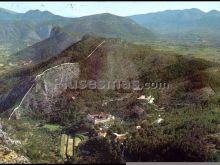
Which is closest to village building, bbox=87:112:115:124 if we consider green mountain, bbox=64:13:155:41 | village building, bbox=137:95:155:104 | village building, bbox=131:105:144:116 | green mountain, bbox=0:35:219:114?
village building, bbox=131:105:144:116

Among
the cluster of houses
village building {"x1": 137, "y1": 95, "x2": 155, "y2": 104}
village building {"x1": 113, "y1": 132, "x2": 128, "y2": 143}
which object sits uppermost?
village building {"x1": 137, "y1": 95, "x2": 155, "y2": 104}

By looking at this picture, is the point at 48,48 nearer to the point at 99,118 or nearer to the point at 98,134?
the point at 99,118

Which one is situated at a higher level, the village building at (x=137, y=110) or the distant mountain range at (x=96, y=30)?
the village building at (x=137, y=110)

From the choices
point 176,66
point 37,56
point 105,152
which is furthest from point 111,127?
point 37,56

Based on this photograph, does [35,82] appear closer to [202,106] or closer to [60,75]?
[60,75]

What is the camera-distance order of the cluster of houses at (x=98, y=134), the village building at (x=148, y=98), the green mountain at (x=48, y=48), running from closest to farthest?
the cluster of houses at (x=98, y=134) → the village building at (x=148, y=98) → the green mountain at (x=48, y=48)

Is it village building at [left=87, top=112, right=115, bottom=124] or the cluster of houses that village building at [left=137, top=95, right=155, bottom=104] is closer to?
the cluster of houses

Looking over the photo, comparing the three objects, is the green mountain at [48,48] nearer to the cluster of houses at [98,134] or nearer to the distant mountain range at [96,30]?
the distant mountain range at [96,30]

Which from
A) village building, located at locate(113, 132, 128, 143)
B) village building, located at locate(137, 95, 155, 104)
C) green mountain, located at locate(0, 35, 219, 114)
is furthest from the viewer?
green mountain, located at locate(0, 35, 219, 114)

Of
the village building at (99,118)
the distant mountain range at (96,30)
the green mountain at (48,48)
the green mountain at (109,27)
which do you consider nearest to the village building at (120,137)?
the village building at (99,118)
